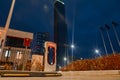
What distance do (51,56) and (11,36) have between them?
2179cm

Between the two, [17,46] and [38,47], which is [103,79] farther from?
[38,47]

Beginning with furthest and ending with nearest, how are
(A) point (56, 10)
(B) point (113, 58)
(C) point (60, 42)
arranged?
(A) point (56, 10), (C) point (60, 42), (B) point (113, 58)

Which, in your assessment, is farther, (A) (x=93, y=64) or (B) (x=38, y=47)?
(B) (x=38, y=47)

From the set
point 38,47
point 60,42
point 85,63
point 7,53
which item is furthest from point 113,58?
point 38,47

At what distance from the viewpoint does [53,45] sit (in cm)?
1706

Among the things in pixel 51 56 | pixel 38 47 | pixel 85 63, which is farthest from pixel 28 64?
pixel 38 47

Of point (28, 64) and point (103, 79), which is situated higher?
point (28, 64)

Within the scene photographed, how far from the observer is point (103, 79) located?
7020mm

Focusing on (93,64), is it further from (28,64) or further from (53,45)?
(28,64)

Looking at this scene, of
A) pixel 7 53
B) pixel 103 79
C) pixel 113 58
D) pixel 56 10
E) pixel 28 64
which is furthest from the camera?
pixel 56 10

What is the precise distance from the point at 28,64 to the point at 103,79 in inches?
433

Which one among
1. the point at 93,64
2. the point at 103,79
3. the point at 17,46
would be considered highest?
the point at 17,46

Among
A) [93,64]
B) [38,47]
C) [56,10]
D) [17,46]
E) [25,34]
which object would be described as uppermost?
[56,10]

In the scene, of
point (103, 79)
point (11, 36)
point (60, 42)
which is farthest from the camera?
point (60, 42)
